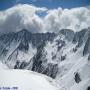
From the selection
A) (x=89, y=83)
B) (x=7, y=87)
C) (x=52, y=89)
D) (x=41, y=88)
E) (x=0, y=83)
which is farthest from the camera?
(x=89, y=83)

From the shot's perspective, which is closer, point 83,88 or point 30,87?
point 30,87

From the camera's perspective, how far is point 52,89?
141 meters

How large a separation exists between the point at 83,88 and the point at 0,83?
3768 inches

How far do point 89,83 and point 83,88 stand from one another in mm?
7796

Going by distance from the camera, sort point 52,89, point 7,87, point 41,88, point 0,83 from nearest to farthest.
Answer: point 7,87
point 0,83
point 41,88
point 52,89

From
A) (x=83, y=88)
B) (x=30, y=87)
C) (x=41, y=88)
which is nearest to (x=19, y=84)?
(x=30, y=87)

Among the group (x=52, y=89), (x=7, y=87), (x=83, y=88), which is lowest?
(x=83, y=88)

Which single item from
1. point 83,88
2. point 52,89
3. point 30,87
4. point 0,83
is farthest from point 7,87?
point 83,88

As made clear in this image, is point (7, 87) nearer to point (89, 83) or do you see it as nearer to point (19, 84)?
point (19, 84)

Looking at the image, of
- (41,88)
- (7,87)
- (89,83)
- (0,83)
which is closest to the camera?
(7,87)

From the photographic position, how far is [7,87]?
11294 centimetres

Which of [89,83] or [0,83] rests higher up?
[0,83]

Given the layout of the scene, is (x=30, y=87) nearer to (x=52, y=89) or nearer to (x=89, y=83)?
(x=52, y=89)

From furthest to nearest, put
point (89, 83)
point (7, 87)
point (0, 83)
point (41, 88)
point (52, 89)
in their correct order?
point (89, 83) → point (52, 89) → point (41, 88) → point (0, 83) → point (7, 87)
